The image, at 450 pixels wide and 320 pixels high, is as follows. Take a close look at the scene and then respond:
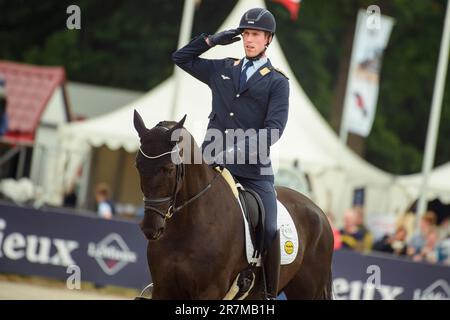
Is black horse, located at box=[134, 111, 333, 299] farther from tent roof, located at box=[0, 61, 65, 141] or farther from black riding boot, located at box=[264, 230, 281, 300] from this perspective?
tent roof, located at box=[0, 61, 65, 141]

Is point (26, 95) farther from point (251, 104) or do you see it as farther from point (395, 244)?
point (251, 104)

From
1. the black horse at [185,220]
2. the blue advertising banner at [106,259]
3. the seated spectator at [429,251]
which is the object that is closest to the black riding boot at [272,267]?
the black horse at [185,220]

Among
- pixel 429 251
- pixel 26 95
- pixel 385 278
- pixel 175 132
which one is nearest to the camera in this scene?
pixel 175 132

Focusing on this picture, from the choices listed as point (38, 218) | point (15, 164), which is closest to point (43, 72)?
point (15, 164)

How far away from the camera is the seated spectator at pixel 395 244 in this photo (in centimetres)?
1784

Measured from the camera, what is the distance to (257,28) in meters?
8.38

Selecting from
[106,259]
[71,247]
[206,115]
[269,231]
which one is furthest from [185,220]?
[206,115]

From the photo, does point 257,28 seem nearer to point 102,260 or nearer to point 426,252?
point 102,260

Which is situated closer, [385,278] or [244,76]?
[244,76]

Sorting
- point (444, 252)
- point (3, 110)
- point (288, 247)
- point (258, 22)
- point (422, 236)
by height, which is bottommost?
point (444, 252)

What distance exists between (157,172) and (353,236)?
1125cm

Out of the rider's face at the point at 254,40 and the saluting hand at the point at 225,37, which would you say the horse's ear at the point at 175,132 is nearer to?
the saluting hand at the point at 225,37

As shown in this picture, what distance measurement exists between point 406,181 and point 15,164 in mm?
9980

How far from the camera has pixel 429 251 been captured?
18703 millimetres
